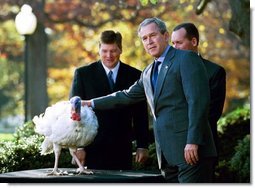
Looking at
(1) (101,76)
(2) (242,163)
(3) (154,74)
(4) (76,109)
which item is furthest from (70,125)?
(2) (242,163)

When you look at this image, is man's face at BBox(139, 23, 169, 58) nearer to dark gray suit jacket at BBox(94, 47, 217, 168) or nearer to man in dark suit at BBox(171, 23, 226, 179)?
dark gray suit jacket at BBox(94, 47, 217, 168)

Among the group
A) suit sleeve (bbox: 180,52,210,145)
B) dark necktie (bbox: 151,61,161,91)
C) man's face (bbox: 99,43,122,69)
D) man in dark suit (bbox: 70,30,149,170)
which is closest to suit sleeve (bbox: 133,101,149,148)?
man in dark suit (bbox: 70,30,149,170)

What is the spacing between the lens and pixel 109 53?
17.8 ft

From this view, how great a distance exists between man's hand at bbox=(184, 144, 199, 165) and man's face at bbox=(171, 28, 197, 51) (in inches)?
43.8

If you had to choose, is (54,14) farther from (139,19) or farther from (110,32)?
(110,32)

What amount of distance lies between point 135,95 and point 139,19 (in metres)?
9.69

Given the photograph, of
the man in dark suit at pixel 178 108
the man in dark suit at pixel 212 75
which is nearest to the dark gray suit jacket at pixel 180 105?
the man in dark suit at pixel 178 108

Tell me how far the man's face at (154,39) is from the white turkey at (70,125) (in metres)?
0.52

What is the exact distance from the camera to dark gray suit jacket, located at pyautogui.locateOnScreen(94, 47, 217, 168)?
462cm

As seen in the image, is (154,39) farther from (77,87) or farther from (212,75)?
(77,87)

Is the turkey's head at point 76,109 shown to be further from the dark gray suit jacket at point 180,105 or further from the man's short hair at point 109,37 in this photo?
the man's short hair at point 109,37

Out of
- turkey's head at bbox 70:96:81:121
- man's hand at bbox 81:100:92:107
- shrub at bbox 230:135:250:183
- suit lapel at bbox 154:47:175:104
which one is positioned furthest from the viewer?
shrub at bbox 230:135:250:183

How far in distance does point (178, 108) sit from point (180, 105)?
0.02m

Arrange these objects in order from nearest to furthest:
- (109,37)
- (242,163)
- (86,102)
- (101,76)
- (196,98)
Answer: (196,98) → (86,102) → (109,37) → (101,76) → (242,163)
